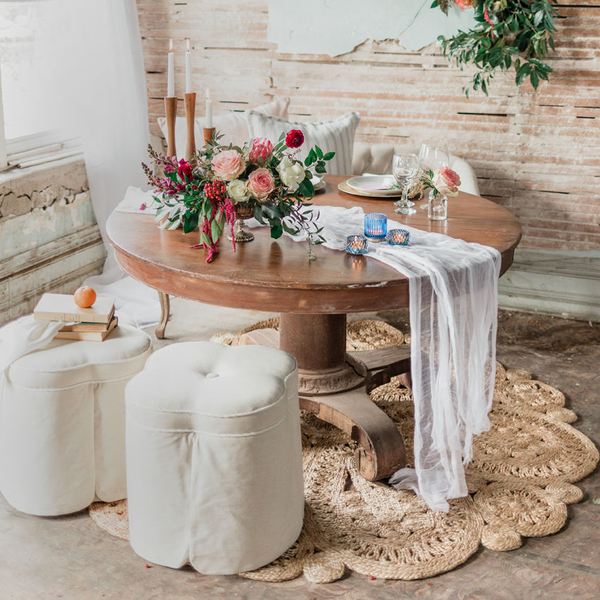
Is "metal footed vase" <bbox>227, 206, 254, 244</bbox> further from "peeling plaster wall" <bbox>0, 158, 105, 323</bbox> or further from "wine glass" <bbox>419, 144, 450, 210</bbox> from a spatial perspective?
"peeling plaster wall" <bbox>0, 158, 105, 323</bbox>

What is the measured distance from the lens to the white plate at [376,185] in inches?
102

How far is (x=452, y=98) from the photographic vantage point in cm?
352

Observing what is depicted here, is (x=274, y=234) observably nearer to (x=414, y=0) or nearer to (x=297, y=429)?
(x=297, y=429)

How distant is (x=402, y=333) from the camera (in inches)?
133

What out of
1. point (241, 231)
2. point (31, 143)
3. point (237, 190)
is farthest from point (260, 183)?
point (31, 143)

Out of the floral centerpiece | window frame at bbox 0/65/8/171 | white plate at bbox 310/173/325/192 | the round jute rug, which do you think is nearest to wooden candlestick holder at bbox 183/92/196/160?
the floral centerpiece

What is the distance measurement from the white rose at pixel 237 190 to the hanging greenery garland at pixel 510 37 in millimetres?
1691

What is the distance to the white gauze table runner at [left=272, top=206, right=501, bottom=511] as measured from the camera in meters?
1.96

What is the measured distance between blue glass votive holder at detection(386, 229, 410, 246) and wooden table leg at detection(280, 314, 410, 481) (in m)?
0.45

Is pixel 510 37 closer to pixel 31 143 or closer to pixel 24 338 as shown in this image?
pixel 31 143

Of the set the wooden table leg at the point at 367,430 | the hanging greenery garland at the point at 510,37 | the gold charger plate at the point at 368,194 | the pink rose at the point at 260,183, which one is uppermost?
the hanging greenery garland at the point at 510,37

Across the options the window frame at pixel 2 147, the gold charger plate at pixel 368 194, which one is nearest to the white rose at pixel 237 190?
the gold charger plate at pixel 368 194

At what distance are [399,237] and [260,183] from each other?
42cm

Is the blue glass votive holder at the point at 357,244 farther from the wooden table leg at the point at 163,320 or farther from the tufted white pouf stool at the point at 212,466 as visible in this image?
the wooden table leg at the point at 163,320
